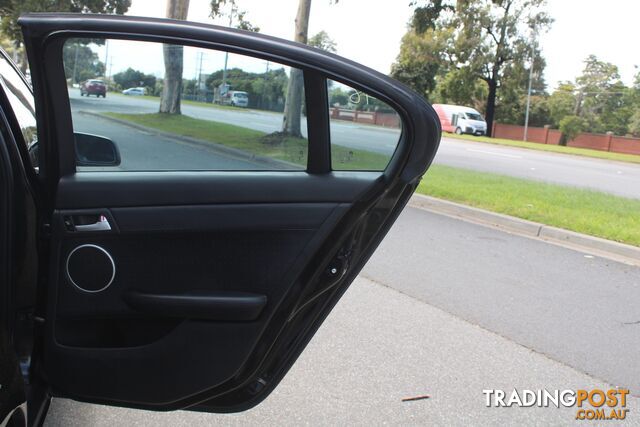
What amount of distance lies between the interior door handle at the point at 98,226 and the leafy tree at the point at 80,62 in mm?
485

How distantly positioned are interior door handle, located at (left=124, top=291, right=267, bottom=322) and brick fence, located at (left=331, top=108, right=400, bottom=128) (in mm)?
744

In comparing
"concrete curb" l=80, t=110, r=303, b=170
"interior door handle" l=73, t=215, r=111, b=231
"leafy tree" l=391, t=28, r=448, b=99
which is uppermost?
"leafy tree" l=391, t=28, r=448, b=99

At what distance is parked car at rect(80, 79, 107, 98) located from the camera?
94.8 inches

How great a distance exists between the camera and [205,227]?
2.25 meters

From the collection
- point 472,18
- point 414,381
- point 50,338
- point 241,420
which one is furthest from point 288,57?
point 472,18

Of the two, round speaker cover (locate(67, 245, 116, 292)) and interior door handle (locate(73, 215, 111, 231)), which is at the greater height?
interior door handle (locate(73, 215, 111, 231))

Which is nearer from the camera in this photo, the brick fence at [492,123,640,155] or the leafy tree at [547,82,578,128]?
the brick fence at [492,123,640,155]

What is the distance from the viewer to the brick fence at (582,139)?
1698 inches

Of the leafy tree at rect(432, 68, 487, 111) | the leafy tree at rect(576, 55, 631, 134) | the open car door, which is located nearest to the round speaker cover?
the open car door

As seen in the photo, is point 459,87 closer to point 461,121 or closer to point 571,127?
point 461,121

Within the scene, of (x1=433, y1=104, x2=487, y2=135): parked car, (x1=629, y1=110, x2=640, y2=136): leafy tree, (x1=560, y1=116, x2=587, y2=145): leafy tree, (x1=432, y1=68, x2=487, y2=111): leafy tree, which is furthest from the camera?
(x1=629, y1=110, x2=640, y2=136): leafy tree

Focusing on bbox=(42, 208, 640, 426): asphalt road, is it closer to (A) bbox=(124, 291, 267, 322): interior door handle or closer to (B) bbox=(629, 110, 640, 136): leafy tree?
(A) bbox=(124, 291, 267, 322): interior door handle

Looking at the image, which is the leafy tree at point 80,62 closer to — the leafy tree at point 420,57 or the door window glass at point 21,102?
the door window glass at point 21,102

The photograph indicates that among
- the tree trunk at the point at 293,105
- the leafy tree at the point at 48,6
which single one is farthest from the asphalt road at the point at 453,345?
the leafy tree at the point at 48,6
